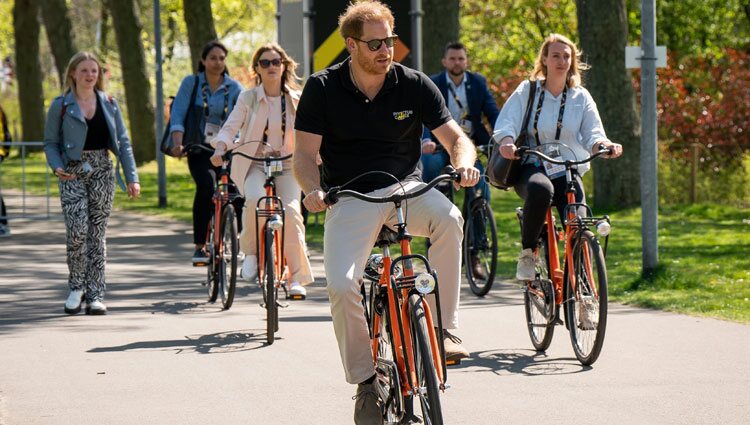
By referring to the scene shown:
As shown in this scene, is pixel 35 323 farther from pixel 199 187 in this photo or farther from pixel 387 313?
pixel 387 313

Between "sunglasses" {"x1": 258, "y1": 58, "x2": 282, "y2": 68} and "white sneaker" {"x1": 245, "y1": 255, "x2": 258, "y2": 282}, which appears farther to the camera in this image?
"sunglasses" {"x1": 258, "y1": 58, "x2": 282, "y2": 68}

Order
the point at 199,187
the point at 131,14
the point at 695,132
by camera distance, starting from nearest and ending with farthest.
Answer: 1. the point at 199,187
2. the point at 695,132
3. the point at 131,14

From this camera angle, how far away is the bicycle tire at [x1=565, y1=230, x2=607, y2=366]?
778 centimetres

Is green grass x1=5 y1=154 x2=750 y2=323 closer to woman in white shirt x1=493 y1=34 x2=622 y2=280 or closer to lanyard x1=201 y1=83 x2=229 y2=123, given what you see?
woman in white shirt x1=493 y1=34 x2=622 y2=280

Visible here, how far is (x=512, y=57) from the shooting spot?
4106 centimetres

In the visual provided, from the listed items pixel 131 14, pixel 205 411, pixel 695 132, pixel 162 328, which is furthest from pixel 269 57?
pixel 131 14

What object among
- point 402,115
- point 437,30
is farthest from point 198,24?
point 402,115

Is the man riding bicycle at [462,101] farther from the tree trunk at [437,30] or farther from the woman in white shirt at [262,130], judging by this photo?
the tree trunk at [437,30]

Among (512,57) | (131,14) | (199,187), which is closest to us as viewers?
(199,187)

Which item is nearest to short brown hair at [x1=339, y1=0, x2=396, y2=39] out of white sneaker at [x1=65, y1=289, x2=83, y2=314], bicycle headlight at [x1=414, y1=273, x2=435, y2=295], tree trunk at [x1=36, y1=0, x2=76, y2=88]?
bicycle headlight at [x1=414, y1=273, x2=435, y2=295]

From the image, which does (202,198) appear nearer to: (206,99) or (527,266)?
(206,99)

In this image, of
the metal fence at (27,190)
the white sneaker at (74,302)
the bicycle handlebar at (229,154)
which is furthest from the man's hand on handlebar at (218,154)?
the metal fence at (27,190)

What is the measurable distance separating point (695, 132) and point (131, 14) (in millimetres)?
13467

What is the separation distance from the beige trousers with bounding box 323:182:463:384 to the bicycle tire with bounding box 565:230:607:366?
73.6 inches
